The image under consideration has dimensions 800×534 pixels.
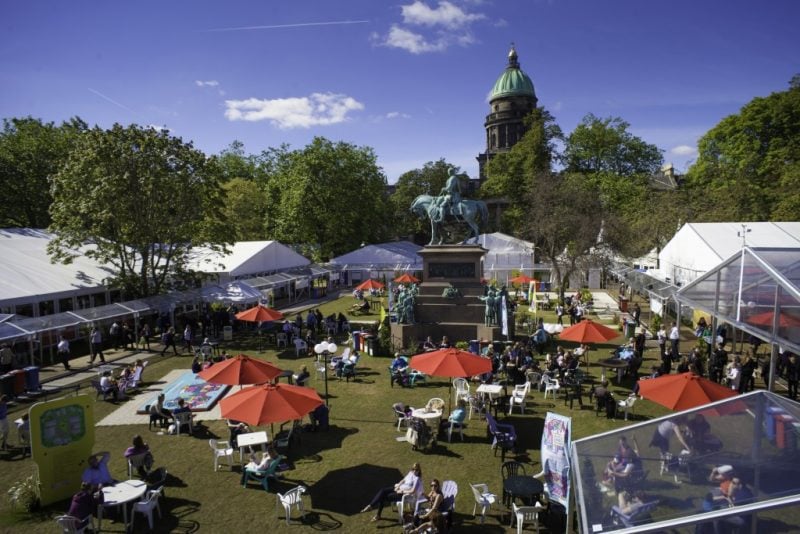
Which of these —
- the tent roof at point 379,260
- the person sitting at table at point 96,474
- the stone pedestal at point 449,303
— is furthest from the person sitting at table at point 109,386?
the tent roof at point 379,260

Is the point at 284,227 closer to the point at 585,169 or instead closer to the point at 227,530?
the point at 585,169

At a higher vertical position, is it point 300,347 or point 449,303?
point 449,303

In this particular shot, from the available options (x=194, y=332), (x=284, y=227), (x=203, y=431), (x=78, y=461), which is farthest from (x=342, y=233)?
(x=78, y=461)

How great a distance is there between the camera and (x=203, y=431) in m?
12.1

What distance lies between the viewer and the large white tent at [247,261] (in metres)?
30.6

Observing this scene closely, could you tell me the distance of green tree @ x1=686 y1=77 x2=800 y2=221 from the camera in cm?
3278

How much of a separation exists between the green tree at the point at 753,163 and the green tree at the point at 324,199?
28898 millimetres

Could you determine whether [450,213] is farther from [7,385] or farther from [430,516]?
[7,385]

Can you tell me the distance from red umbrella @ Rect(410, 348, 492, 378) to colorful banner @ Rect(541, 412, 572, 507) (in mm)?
2957

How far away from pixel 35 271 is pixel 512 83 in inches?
2765

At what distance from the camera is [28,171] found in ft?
102

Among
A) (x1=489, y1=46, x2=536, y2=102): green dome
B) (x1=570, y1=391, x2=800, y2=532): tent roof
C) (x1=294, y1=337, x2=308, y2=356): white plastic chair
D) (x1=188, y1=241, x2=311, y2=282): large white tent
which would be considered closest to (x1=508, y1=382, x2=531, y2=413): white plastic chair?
(x1=570, y1=391, x2=800, y2=532): tent roof

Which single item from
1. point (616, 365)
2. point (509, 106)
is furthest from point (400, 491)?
point (509, 106)

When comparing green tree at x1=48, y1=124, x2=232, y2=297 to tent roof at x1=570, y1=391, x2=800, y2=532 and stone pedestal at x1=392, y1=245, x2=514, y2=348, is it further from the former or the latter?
tent roof at x1=570, y1=391, x2=800, y2=532
